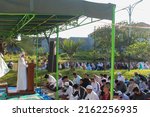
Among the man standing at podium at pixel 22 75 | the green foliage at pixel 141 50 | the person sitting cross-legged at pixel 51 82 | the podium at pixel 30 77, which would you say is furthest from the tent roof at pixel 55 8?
the green foliage at pixel 141 50

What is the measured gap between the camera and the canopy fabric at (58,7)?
6156 millimetres

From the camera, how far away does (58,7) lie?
6.54 m

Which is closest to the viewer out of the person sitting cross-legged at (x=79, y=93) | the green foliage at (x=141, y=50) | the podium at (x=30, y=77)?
the person sitting cross-legged at (x=79, y=93)

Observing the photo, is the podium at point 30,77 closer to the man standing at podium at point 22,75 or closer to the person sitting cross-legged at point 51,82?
the man standing at podium at point 22,75

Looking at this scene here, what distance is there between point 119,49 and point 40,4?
31439 mm

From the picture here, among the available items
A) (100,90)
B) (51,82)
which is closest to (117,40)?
(51,82)

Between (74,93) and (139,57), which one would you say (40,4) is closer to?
(74,93)

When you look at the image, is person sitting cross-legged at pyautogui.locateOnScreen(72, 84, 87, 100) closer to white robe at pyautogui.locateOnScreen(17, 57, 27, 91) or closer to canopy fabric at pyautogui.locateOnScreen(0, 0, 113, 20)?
white robe at pyautogui.locateOnScreen(17, 57, 27, 91)

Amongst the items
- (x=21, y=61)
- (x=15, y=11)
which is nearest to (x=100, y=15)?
(x=15, y=11)

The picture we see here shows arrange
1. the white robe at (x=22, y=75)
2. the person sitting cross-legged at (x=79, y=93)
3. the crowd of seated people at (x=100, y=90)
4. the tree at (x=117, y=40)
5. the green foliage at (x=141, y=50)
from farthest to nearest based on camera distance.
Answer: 1. the tree at (x=117, y=40)
2. the green foliage at (x=141, y=50)
3. the white robe at (x=22, y=75)
4. the person sitting cross-legged at (x=79, y=93)
5. the crowd of seated people at (x=100, y=90)

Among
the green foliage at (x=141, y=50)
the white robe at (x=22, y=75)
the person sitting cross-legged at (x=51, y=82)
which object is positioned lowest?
the person sitting cross-legged at (x=51, y=82)

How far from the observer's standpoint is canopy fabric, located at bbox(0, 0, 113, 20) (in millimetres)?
6156

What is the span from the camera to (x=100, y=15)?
676 centimetres

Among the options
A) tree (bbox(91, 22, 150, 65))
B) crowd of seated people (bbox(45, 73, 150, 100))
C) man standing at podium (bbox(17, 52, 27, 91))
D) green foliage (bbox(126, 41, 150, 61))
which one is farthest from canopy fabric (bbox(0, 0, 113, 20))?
tree (bbox(91, 22, 150, 65))
